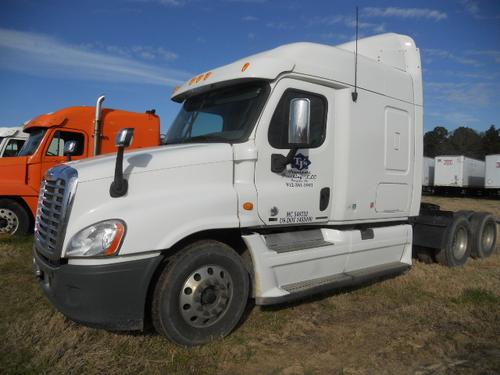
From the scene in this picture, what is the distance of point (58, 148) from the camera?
31.8 feet

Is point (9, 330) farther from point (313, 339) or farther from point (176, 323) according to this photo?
point (313, 339)

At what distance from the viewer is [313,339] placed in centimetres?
417

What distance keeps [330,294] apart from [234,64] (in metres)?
3.17

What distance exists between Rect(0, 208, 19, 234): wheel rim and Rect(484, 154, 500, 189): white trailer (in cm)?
3088

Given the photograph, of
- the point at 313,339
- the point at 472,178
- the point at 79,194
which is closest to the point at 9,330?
the point at 79,194

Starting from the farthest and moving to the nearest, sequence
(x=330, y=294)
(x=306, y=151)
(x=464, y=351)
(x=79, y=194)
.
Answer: (x=330, y=294)
(x=306, y=151)
(x=464, y=351)
(x=79, y=194)

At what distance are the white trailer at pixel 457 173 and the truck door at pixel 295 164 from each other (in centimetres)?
3050

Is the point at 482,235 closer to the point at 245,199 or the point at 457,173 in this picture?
the point at 245,199

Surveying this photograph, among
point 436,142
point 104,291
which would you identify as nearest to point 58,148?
point 104,291

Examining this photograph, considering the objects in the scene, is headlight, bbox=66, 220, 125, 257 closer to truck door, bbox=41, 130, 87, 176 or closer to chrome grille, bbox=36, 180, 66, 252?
chrome grille, bbox=36, 180, 66, 252

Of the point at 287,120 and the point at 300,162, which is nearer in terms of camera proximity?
the point at 287,120

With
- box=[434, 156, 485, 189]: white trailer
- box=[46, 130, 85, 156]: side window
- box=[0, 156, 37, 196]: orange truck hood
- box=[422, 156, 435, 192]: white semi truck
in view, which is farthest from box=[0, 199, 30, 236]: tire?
box=[422, 156, 435, 192]: white semi truck

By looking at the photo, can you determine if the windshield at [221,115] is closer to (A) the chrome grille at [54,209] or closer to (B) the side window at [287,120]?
(B) the side window at [287,120]

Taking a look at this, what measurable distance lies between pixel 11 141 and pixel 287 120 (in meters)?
9.63
